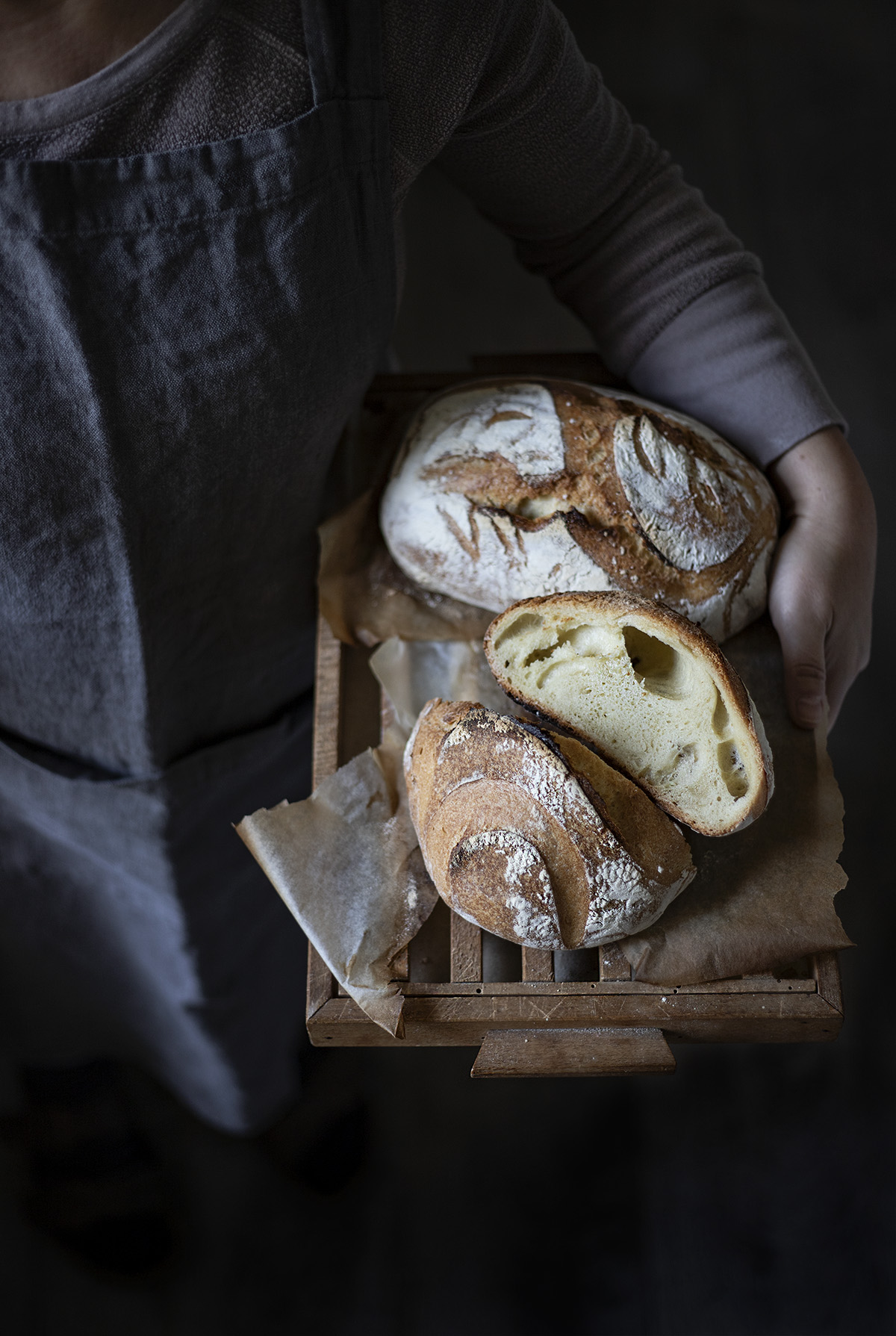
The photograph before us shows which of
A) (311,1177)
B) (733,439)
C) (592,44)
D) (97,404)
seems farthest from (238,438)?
(592,44)

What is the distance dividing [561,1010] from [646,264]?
62 centimetres

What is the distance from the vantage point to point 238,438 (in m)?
0.71

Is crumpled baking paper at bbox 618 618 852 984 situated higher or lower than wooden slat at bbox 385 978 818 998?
higher

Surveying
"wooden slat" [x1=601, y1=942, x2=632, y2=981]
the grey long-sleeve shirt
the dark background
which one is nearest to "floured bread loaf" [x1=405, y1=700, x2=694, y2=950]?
"wooden slat" [x1=601, y1=942, x2=632, y2=981]

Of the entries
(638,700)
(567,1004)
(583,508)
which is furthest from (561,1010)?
(583,508)

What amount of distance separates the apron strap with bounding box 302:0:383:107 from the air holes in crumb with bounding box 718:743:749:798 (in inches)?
19.3

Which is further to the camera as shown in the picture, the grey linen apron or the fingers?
the fingers

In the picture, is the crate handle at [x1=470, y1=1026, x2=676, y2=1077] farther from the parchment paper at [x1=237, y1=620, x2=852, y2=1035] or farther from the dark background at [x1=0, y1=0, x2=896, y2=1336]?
the dark background at [x1=0, y1=0, x2=896, y2=1336]

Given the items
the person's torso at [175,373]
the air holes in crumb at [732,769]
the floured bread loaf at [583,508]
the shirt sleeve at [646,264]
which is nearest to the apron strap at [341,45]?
the person's torso at [175,373]

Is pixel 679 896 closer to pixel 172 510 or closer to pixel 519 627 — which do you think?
pixel 519 627

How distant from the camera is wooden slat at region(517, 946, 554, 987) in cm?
67

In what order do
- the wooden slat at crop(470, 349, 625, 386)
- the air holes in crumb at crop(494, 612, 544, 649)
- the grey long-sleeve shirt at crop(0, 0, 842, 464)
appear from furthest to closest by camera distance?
1. the wooden slat at crop(470, 349, 625, 386)
2. the air holes in crumb at crop(494, 612, 544, 649)
3. the grey long-sleeve shirt at crop(0, 0, 842, 464)

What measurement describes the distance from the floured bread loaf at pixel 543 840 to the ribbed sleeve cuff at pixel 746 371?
1.21 feet

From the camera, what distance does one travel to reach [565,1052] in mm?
674
